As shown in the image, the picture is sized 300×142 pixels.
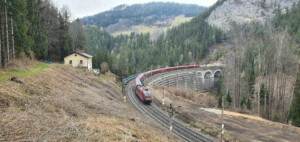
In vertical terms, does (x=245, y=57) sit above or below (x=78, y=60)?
above

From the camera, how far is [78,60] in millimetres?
44875

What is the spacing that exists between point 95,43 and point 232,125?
163115 mm

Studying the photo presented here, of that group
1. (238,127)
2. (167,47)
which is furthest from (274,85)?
(167,47)

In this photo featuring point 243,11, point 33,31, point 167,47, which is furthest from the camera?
point 243,11

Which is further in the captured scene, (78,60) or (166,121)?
(78,60)

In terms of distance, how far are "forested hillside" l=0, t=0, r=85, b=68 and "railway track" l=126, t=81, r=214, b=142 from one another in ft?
69.0

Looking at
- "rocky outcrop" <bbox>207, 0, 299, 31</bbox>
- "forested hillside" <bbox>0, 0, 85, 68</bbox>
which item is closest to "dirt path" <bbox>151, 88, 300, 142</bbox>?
"forested hillside" <bbox>0, 0, 85, 68</bbox>

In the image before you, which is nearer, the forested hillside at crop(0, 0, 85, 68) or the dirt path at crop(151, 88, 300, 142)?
the dirt path at crop(151, 88, 300, 142)

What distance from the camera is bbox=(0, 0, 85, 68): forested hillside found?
83.9 feet

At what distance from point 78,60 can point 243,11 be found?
179m

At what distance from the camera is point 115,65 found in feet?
259

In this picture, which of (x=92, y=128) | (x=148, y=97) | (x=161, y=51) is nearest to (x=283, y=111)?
(x=148, y=97)

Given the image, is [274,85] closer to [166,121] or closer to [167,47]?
[166,121]

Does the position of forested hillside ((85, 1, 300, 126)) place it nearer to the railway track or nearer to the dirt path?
the dirt path
